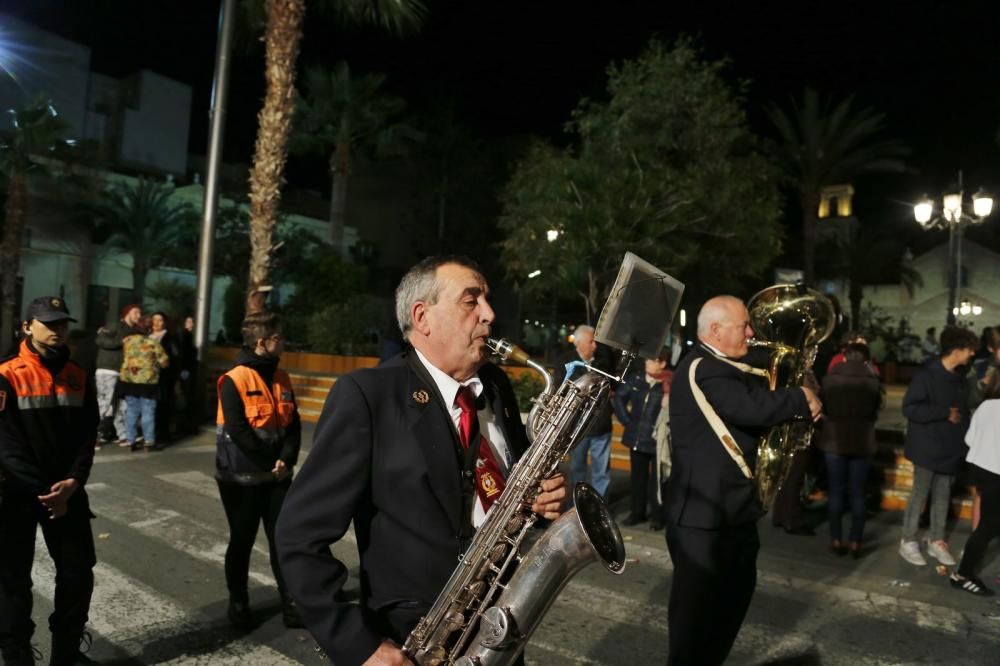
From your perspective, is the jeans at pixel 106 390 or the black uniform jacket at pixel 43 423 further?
the jeans at pixel 106 390

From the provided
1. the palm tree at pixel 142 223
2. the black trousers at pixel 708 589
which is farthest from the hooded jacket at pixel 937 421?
the palm tree at pixel 142 223

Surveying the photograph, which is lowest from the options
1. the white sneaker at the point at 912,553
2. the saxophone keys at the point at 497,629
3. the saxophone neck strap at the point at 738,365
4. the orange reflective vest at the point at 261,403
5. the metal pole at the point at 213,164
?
the white sneaker at the point at 912,553

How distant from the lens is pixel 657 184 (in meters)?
20.1

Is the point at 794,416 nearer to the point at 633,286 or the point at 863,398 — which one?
the point at 633,286

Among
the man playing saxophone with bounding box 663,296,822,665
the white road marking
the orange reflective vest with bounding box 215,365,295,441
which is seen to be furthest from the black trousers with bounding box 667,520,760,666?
the white road marking

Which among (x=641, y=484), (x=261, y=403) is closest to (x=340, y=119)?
(x=641, y=484)

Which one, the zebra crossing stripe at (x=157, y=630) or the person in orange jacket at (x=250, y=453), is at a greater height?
the person in orange jacket at (x=250, y=453)

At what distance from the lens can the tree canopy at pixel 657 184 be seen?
20281 millimetres

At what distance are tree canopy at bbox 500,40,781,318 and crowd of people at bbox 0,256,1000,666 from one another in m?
13.6

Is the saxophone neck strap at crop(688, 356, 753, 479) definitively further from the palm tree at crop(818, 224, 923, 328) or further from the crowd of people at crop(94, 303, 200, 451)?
the palm tree at crop(818, 224, 923, 328)

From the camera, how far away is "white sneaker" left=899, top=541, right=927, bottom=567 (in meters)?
6.07

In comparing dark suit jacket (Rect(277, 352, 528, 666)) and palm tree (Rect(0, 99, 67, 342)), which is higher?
palm tree (Rect(0, 99, 67, 342))

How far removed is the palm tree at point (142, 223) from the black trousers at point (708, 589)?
112 ft

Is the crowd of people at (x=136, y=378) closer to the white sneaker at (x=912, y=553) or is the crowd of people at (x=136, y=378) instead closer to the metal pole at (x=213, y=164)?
the metal pole at (x=213, y=164)
